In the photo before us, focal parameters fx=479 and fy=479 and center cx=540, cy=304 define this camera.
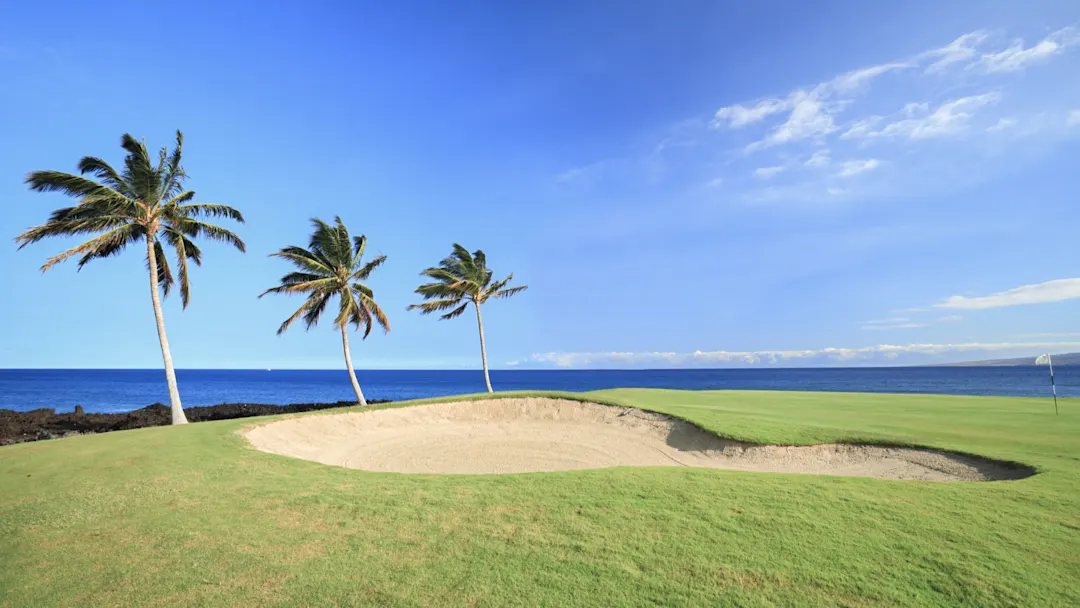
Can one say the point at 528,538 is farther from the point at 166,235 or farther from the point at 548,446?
the point at 166,235

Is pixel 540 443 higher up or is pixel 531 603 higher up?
pixel 531 603

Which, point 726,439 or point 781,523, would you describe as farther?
point 726,439

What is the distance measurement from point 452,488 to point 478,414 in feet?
49.6

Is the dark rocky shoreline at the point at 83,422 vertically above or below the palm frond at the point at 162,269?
below

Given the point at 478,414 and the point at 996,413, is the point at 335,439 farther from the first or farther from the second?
the point at 996,413

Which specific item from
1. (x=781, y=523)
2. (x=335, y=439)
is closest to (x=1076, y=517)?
(x=781, y=523)

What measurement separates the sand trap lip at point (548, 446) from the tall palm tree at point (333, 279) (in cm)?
599

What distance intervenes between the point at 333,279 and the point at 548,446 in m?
14.9

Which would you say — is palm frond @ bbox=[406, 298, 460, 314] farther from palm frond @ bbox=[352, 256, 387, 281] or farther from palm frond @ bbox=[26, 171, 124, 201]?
palm frond @ bbox=[26, 171, 124, 201]

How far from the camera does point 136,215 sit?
801 inches

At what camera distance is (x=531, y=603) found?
438 centimetres

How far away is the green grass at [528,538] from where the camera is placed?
4.69 metres

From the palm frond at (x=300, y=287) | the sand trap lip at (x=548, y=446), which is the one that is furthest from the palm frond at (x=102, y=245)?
the sand trap lip at (x=548, y=446)

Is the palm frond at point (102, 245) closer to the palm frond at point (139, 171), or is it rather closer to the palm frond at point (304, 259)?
the palm frond at point (139, 171)
